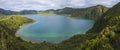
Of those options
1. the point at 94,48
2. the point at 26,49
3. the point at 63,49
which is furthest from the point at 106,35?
the point at 26,49

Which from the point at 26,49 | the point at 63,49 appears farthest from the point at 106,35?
the point at 26,49

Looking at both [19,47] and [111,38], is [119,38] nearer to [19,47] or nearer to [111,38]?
[111,38]

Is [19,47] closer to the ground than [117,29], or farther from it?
closer to the ground

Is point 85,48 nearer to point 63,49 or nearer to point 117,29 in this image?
point 117,29

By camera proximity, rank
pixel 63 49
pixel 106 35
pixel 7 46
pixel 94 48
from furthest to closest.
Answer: pixel 7 46
pixel 63 49
pixel 106 35
pixel 94 48

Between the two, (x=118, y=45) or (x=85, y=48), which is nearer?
(x=118, y=45)

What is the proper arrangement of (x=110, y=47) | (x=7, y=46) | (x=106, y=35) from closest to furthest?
(x=110, y=47) < (x=106, y=35) < (x=7, y=46)

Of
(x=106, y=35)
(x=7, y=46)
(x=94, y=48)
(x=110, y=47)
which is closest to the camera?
(x=110, y=47)

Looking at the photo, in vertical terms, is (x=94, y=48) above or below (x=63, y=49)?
above

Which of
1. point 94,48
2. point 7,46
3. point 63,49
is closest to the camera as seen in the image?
point 94,48
